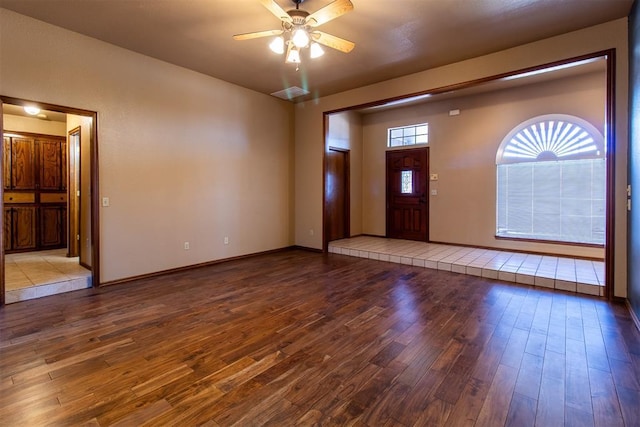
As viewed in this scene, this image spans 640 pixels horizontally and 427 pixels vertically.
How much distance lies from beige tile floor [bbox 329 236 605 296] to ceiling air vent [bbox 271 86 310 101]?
10.1 ft

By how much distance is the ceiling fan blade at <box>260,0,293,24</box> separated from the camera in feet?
8.55

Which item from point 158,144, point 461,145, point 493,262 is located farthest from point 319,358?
point 461,145

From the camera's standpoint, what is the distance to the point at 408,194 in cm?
705

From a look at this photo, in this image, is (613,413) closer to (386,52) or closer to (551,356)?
(551,356)

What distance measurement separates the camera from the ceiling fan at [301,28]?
8.82 feet

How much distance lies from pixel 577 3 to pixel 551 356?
3407mm

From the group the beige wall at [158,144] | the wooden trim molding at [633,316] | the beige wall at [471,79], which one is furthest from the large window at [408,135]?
the wooden trim molding at [633,316]

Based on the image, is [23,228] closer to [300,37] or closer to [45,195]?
[45,195]

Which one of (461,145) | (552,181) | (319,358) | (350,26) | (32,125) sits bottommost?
(319,358)

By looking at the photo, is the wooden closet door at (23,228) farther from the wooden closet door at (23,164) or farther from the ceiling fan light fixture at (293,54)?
the ceiling fan light fixture at (293,54)

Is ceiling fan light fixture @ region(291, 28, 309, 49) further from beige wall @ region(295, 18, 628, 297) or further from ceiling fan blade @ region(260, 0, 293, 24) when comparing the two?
beige wall @ region(295, 18, 628, 297)

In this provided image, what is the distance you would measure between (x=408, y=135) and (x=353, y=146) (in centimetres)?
128

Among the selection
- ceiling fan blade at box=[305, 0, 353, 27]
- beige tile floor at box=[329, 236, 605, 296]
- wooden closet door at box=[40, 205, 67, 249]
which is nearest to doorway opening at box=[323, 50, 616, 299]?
beige tile floor at box=[329, 236, 605, 296]

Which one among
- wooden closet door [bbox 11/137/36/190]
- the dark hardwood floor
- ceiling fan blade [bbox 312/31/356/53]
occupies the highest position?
ceiling fan blade [bbox 312/31/356/53]
